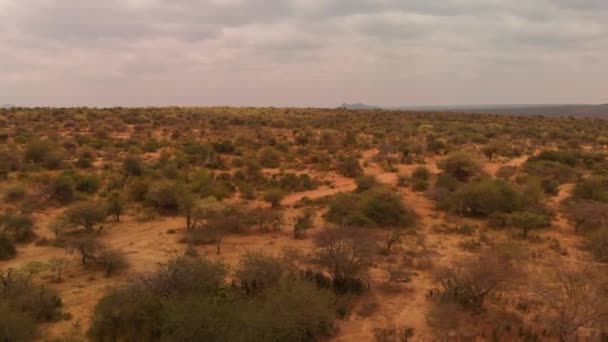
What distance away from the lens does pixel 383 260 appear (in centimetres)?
1359

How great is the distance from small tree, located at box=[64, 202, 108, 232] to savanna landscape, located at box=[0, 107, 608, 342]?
49 mm

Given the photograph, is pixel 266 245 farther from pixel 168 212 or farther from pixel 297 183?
pixel 297 183

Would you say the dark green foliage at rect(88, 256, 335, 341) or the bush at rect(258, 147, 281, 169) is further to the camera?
the bush at rect(258, 147, 281, 169)

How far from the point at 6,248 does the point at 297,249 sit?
8873 mm

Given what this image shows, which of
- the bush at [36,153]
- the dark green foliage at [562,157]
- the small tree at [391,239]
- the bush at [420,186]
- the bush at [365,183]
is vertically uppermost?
the bush at [36,153]

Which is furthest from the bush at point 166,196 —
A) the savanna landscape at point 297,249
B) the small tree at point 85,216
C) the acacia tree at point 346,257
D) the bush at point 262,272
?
the acacia tree at point 346,257

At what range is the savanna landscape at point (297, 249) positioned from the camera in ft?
31.0

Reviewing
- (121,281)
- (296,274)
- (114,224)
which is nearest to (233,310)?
(296,274)

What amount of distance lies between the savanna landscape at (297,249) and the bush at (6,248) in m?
0.10

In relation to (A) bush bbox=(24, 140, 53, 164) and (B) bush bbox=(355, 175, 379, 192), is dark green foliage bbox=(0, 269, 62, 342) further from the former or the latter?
(A) bush bbox=(24, 140, 53, 164)

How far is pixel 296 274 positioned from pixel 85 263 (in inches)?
254

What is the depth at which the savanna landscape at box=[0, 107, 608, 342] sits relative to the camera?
9461 millimetres

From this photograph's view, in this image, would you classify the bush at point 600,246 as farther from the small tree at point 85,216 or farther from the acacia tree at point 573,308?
the small tree at point 85,216

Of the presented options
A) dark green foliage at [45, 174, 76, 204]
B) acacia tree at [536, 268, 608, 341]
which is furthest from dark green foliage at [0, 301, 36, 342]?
dark green foliage at [45, 174, 76, 204]
